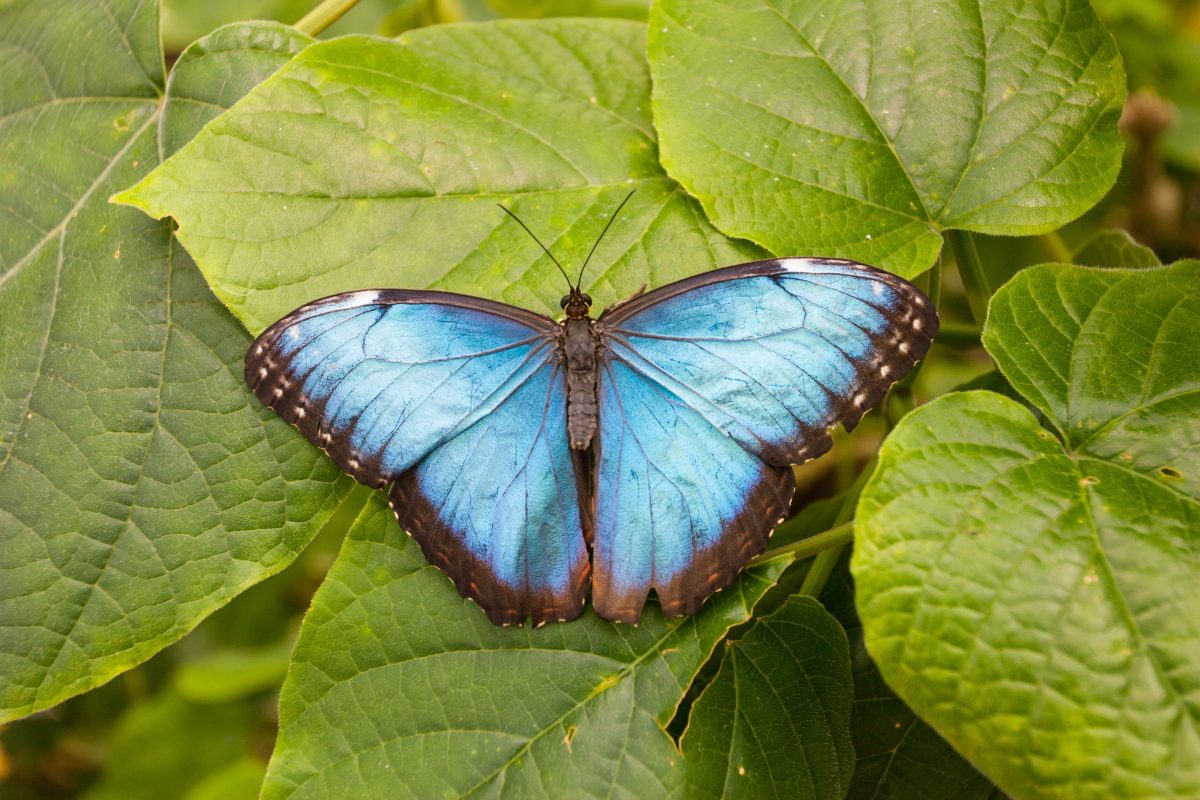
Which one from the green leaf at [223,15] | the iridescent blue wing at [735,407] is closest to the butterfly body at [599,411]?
the iridescent blue wing at [735,407]

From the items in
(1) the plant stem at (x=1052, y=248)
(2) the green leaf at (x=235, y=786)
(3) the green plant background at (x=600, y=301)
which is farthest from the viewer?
(2) the green leaf at (x=235, y=786)

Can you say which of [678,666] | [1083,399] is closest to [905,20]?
[1083,399]

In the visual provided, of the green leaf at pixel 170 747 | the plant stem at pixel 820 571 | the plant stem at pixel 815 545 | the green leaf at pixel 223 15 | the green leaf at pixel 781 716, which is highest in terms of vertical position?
the green leaf at pixel 223 15

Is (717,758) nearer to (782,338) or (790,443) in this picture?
(790,443)

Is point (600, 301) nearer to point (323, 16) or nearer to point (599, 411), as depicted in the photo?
point (599, 411)

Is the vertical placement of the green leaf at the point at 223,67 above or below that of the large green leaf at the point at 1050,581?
above

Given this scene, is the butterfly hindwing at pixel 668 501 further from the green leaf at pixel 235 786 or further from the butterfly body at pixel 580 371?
the green leaf at pixel 235 786
